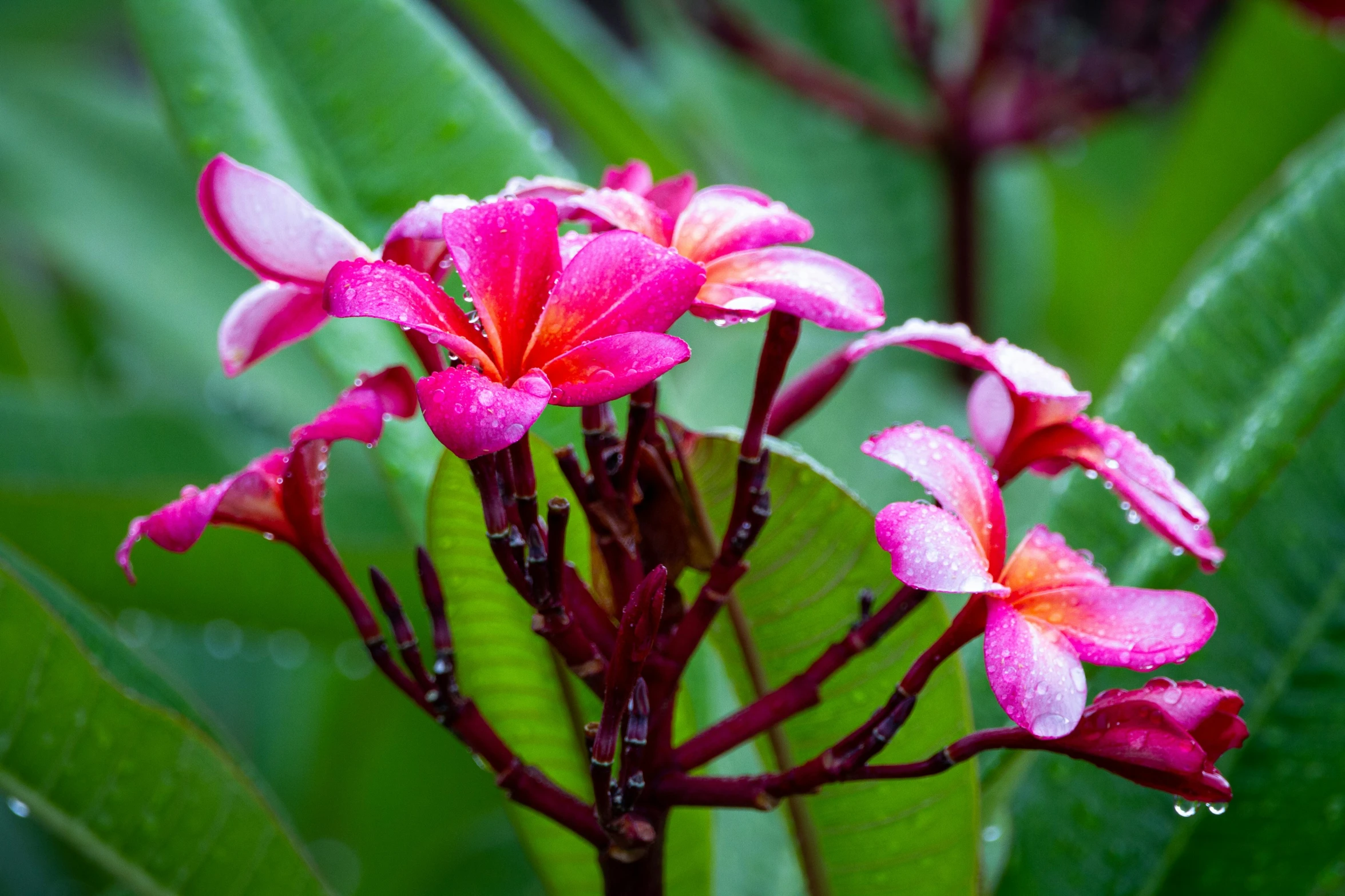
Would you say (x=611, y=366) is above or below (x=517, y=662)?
above

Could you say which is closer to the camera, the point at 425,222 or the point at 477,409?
the point at 477,409

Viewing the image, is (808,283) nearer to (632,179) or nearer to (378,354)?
(632,179)

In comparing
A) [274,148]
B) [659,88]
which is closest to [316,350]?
[274,148]

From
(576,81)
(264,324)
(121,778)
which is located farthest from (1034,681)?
(576,81)

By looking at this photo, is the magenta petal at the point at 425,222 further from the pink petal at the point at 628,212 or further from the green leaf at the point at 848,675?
the green leaf at the point at 848,675

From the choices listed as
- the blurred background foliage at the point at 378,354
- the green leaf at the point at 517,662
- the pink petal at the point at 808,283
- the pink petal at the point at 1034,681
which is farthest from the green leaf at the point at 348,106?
the pink petal at the point at 1034,681
